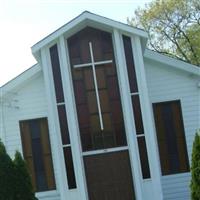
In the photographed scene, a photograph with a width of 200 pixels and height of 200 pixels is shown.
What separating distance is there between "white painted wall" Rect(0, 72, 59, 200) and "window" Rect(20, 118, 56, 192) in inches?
8.4

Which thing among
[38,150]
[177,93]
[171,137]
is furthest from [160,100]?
[38,150]

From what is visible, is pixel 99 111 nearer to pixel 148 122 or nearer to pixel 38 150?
pixel 148 122

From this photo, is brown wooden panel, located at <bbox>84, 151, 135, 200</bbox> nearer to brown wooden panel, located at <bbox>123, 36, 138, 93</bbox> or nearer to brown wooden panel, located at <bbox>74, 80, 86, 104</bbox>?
brown wooden panel, located at <bbox>74, 80, 86, 104</bbox>

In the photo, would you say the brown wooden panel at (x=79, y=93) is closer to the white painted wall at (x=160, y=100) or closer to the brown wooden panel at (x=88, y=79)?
the brown wooden panel at (x=88, y=79)

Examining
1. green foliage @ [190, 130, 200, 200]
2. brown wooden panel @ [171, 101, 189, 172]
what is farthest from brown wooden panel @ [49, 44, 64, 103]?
green foliage @ [190, 130, 200, 200]

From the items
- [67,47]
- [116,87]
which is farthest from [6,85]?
[116,87]

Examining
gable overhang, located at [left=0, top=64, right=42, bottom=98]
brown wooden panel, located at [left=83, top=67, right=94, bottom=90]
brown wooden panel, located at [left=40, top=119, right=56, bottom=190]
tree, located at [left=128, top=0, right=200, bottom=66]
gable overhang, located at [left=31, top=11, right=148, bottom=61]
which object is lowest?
brown wooden panel, located at [left=40, top=119, right=56, bottom=190]

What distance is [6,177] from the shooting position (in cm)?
1204

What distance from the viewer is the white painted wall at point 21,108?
15695 mm

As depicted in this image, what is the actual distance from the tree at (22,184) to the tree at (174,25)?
71.5 ft

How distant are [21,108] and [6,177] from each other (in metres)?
4.05

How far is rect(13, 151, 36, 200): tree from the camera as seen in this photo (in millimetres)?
12133

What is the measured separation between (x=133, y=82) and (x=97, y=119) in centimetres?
158

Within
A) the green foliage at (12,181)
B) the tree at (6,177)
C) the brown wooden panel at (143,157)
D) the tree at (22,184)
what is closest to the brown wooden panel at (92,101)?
the brown wooden panel at (143,157)
